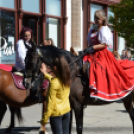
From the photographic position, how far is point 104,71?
5.36m

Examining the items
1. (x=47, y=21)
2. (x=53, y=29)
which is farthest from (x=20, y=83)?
(x=53, y=29)

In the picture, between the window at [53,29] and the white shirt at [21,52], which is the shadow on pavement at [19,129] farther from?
the window at [53,29]

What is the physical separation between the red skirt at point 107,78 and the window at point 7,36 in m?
7.42

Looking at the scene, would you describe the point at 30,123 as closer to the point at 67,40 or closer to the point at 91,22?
the point at 67,40

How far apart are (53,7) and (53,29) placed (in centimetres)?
108

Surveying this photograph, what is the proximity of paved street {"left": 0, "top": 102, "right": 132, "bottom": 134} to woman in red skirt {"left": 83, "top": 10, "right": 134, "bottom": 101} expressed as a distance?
4.63 ft

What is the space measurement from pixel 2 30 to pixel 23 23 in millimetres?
1254

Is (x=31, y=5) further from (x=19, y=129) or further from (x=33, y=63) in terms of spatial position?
(x=33, y=63)

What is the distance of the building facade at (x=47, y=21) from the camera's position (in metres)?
12.4

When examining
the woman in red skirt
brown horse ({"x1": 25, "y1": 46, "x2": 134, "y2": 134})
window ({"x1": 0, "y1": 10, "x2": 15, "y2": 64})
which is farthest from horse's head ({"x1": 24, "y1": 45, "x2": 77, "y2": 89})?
window ({"x1": 0, "y1": 10, "x2": 15, "y2": 64})

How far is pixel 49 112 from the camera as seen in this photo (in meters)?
3.73

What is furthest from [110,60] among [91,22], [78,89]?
[91,22]

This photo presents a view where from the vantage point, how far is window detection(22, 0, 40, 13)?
13133 millimetres

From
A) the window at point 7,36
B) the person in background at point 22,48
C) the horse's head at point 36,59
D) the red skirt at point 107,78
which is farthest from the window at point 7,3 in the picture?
the horse's head at point 36,59
